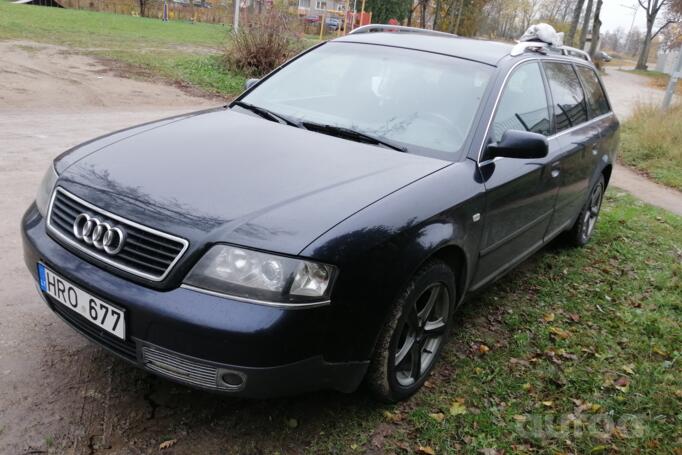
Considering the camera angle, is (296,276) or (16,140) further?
(16,140)

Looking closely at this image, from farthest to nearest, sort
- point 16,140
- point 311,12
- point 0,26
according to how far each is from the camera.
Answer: point 311,12
point 0,26
point 16,140

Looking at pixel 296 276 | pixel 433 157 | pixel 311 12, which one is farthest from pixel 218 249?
pixel 311 12

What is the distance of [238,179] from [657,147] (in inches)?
433

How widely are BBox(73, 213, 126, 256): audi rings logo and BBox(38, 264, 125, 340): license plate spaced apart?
195 mm

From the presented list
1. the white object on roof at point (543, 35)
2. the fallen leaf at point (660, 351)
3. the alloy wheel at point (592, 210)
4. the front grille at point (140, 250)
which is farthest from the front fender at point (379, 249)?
the alloy wheel at point (592, 210)

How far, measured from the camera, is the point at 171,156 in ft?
9.39

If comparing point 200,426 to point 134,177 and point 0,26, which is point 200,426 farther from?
point 0,26

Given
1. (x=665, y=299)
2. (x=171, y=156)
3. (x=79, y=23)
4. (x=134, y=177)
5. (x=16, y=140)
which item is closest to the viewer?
(x=134, y=177)

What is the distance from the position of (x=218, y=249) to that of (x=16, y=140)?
5886mm

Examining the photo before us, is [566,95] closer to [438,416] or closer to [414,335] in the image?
[414,335]

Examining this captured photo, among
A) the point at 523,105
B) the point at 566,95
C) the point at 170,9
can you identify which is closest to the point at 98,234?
the point at 523,105

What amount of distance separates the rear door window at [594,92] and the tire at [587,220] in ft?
2.06

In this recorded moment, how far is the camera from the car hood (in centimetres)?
231

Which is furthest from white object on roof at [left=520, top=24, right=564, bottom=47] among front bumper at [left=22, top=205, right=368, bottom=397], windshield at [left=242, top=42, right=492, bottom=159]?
front bumper at [left=22, top=205, right=368, bottom=397]
